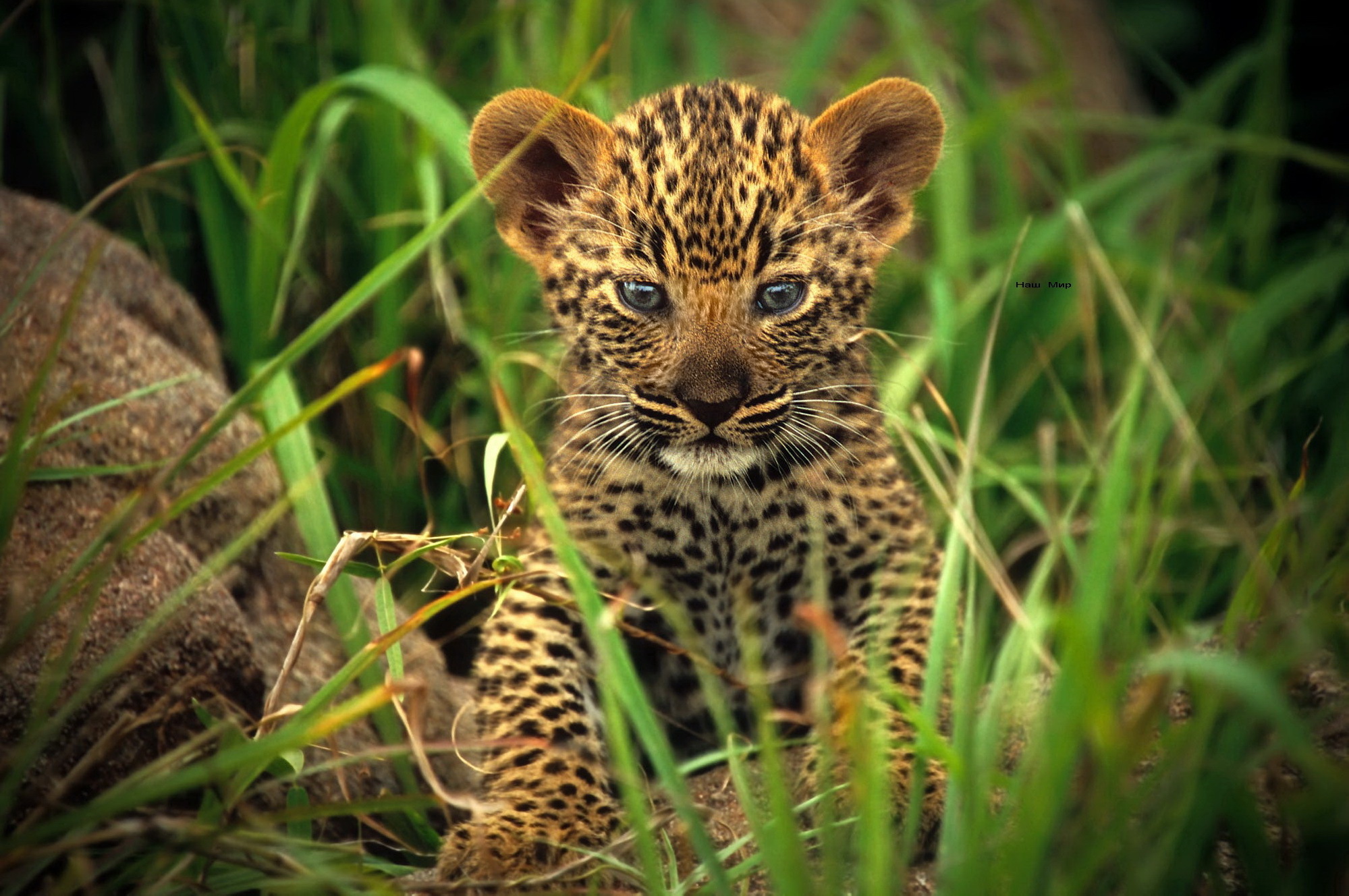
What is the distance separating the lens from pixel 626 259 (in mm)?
3604

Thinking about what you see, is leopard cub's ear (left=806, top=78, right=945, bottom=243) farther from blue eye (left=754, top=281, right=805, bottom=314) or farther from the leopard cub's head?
blue eye (left=754, top=281, right=805, bottom=314)

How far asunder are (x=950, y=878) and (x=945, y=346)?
9.50 ft

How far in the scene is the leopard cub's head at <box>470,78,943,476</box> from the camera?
351 cm

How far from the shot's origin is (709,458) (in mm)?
3508

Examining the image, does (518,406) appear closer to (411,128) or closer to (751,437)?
(411,128)

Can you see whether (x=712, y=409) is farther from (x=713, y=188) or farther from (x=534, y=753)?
(x=534, y=753)

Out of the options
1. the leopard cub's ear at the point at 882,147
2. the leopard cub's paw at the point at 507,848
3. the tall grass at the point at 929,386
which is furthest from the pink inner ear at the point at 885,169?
the leopard cub's paw at the point at 507,848

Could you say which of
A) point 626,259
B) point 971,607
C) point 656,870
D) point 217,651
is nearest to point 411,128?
point 626,259

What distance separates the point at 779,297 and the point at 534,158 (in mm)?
928

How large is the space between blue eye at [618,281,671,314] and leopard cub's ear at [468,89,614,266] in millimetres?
393

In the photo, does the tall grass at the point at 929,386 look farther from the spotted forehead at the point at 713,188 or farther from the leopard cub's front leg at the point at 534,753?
the spotted forehead at the point at 713,188

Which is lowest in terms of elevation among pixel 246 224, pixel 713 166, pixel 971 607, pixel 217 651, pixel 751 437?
pixel 217 651

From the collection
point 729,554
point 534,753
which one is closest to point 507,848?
point 534,753

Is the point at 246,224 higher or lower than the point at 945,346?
higher
